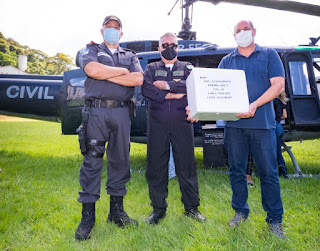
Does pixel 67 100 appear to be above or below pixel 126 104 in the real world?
above

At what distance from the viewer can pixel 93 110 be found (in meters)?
2.64

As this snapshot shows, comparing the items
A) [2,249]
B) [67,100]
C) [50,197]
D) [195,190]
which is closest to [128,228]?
[195,190]

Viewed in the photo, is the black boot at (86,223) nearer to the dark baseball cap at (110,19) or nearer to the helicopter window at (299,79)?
the dark baseball cap at (110,19)

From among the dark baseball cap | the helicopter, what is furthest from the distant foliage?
the dark baseball cap

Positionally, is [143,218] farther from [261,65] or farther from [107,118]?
[261,65]

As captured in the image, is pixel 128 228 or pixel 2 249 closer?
pixel 2 249

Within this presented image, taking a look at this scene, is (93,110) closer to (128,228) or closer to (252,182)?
(128,228)

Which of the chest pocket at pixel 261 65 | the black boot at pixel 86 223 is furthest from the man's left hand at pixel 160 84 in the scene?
the black boot at pixel 86 223

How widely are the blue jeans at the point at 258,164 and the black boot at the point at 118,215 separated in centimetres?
115

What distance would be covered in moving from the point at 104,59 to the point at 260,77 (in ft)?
5.35

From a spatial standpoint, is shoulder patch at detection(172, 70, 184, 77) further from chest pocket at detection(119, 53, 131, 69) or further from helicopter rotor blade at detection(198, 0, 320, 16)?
helicopter rotor blade at detection(198, 0, 320, 16)

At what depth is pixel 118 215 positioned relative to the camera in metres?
2.75

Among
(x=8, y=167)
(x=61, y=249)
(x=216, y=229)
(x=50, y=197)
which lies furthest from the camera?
(x=8, y=167)

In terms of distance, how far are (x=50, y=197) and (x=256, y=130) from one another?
2.85 meters
